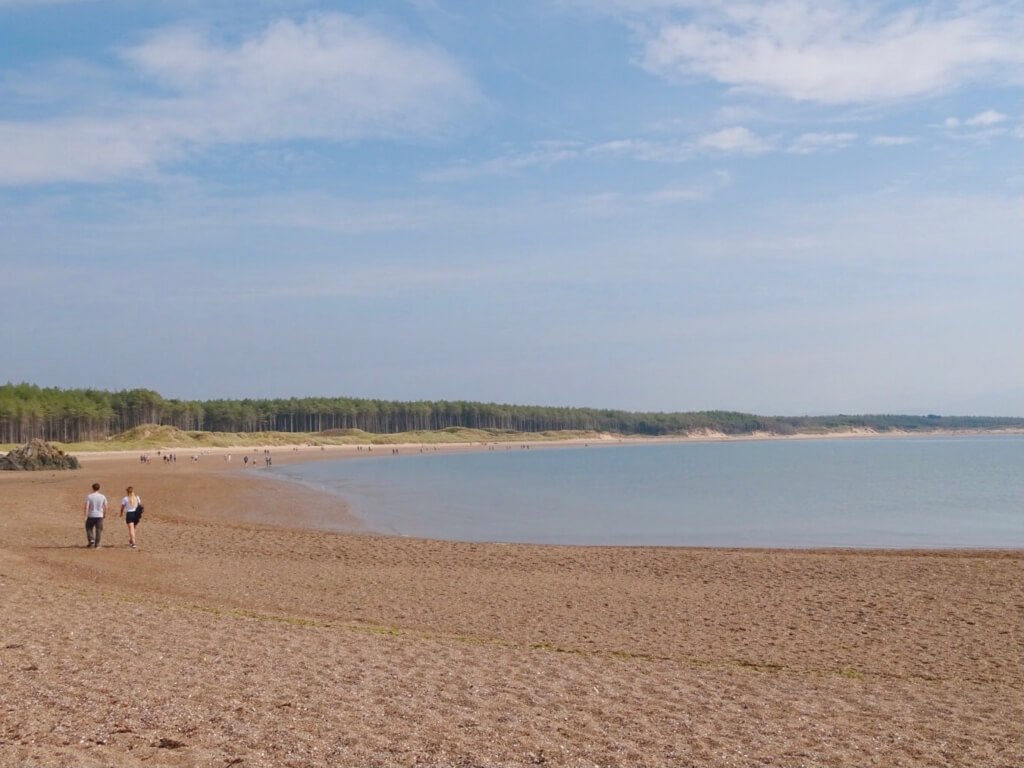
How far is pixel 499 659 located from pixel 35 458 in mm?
53714

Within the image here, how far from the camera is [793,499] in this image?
45.0 meters

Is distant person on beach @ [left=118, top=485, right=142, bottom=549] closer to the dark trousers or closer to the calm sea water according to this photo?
the dark trousers

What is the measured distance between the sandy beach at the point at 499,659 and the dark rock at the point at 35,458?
3841 centimetres

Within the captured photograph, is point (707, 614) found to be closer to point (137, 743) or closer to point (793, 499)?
point (137, 743)

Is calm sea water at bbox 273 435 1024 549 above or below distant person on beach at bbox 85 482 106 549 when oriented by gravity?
below

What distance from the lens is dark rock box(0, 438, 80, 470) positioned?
179ft

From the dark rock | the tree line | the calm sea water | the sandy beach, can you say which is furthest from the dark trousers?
the tree line

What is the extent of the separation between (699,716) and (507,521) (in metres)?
25.6

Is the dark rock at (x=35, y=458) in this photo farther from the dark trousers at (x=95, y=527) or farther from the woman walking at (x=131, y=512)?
the dark trousers at (x=95, y=527)

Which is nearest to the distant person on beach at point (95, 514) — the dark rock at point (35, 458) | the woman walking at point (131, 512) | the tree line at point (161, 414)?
the woman walking at point (131, 512)

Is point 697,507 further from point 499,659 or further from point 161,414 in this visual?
point 161,414

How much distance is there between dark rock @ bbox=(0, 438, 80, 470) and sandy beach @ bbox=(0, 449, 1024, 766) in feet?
126

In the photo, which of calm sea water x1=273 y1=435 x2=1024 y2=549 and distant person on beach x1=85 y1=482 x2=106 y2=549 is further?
calm sea water x1=273 y1=435 x2=1024 y2=549

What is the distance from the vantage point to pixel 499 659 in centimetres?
996
